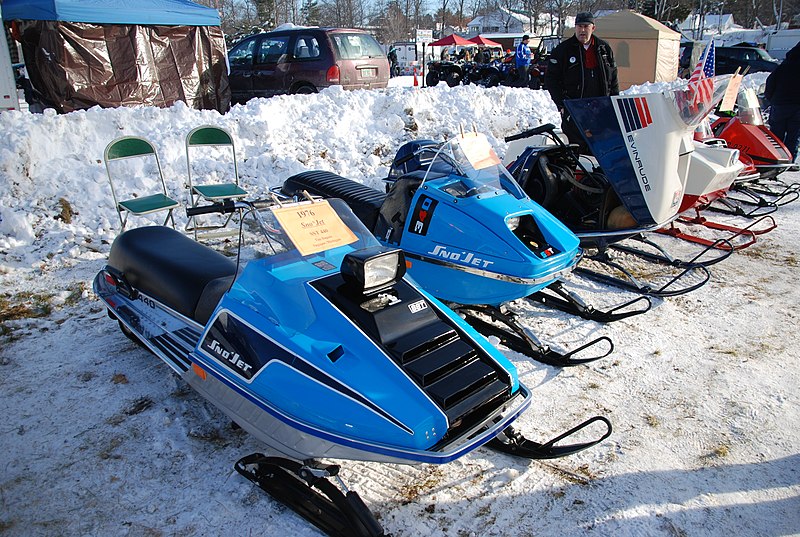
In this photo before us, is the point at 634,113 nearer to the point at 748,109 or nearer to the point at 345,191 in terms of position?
the point at 345,191

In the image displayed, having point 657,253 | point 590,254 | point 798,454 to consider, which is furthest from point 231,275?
point 657,253

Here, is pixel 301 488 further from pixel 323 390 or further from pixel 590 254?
pixel 590 254

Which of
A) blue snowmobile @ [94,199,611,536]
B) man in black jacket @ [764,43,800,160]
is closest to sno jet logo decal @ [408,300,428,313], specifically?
blue snowmobile @ [94,199,611,536]

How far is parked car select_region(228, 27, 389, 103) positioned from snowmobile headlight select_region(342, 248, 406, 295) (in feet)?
24.0

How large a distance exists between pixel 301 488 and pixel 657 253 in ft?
13.2

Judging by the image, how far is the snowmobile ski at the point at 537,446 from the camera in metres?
2.43

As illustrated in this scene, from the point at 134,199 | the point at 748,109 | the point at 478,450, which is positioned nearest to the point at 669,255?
the point at 478,450

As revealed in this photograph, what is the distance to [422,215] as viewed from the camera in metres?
3.54

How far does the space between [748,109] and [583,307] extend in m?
4.92

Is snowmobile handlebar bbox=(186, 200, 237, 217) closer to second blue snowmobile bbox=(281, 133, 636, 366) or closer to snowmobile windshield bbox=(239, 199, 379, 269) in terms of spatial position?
snowmobile windshield bbox=(239, 199, 379, 269)

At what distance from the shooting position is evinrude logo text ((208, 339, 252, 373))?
2.21 m

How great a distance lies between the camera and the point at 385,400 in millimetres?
1946

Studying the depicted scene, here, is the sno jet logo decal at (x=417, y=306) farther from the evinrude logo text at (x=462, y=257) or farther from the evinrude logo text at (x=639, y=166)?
the evinrude logo text at (x=639, y=166)

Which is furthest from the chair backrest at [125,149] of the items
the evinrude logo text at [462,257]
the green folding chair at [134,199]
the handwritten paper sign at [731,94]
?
the handwritten paper sign at [731,94]
